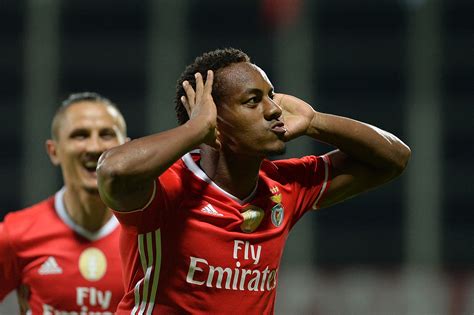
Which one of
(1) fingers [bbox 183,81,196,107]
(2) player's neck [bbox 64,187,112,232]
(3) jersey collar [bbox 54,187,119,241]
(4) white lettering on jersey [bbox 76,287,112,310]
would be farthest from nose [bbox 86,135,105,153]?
(1) fingers [bbox 183,81,196,107]

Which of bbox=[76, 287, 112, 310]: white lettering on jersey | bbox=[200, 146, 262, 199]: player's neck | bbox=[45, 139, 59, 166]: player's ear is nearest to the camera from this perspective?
bbox=[200, 146, 262, 199]: player's neck

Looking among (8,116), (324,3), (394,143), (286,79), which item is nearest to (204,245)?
(394,143)

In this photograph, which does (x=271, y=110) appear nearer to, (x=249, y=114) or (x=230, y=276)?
(x=249, y=114)

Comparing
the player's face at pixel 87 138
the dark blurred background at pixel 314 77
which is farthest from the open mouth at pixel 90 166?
the dark blurred background at pixel 314 77

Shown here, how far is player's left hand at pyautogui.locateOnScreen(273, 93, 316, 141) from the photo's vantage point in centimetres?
355

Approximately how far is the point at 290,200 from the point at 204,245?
50 centimetres

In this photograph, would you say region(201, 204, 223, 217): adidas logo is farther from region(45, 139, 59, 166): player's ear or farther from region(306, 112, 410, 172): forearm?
region(45, 139, 59, 166): player's ear

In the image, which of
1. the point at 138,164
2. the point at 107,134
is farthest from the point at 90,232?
the point at 138,164

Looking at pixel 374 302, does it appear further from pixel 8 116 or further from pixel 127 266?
pixel 8 116

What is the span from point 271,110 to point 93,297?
169 centimetres

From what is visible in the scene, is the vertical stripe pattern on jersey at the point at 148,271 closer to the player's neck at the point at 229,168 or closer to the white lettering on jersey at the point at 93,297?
the player's neck at the point at 229,168

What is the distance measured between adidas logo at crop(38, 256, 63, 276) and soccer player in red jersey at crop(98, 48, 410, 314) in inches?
48.5

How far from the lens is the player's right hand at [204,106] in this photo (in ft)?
10.4

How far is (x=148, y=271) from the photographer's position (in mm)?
3338
